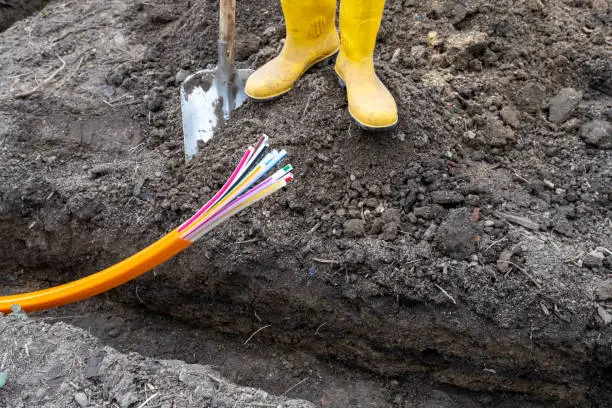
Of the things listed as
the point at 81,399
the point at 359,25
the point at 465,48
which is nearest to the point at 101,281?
the point at 81,399

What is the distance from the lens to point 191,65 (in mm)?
2852

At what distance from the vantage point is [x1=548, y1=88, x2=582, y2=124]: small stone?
2.48 meters

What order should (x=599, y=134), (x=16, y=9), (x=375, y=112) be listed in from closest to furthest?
(x=375, y=112)
(x=599, y=134)
(x=16, y=9)

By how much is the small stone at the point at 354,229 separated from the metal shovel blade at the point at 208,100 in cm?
74

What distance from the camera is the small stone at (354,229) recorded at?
2178mm

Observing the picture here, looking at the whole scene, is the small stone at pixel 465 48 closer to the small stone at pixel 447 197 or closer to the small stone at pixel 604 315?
the small stone at pixel 447 197

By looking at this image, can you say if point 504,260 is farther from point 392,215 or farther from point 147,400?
point 147,400

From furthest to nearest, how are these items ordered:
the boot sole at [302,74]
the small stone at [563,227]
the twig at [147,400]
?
the boot sole at [302,74] < the small stone at [563,227] < the twig at [147,400]

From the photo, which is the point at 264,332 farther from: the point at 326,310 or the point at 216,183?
the point at 216,183

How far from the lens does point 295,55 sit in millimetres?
2438

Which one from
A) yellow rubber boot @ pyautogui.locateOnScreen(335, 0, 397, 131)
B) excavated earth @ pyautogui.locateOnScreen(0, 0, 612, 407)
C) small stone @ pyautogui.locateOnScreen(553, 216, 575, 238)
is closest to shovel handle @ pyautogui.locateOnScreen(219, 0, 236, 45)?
excavated earth @ pyautogui.locateOnScreen(0, 0, 612, 407)

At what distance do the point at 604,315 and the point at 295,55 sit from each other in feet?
4.83

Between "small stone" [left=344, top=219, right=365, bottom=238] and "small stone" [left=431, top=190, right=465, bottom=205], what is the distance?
0.29 meters

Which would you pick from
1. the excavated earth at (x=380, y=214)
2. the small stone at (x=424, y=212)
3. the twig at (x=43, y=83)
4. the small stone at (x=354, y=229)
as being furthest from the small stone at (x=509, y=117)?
the twig at (x=43, y=83)
